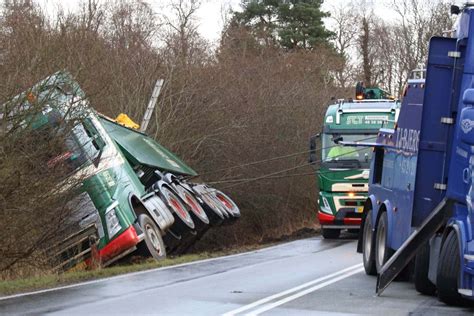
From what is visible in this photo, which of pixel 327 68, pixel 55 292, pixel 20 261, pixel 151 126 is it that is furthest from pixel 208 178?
pixel 327 68

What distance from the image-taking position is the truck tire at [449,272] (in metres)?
9.98

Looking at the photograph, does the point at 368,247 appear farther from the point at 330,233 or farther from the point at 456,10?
the point at 330,233

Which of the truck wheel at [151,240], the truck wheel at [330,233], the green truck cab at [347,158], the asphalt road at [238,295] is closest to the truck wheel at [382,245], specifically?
the asphalt road at [238,295]

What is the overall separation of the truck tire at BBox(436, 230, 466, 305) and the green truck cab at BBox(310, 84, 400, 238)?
13.6 metres

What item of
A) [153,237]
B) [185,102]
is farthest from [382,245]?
[185,102]

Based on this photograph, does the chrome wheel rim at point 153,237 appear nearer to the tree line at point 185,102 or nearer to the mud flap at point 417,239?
the tree line at point 185,102

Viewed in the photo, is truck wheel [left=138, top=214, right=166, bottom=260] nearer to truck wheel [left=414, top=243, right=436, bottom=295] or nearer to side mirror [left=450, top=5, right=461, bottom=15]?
truck wheel [left=414, top=243, right=436, bottom=295]

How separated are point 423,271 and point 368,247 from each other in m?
3.68

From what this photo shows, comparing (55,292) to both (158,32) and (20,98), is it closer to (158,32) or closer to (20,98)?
(20,98)

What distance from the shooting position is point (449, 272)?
10.0 metres

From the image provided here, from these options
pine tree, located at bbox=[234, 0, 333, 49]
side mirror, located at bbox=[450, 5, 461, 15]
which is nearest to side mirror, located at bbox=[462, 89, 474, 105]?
side mirror, located at bbox=[450, 5, 461, 15]

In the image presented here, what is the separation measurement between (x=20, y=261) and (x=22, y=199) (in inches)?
63.9

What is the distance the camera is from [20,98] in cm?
1648

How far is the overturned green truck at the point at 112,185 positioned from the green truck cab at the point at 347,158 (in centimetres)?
348
